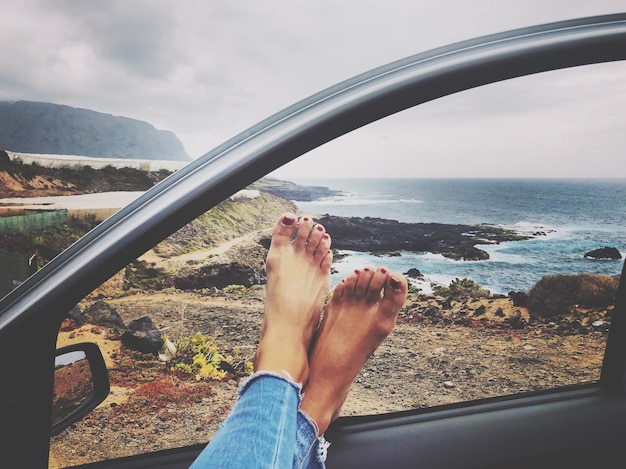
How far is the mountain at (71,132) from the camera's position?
6.86 feet

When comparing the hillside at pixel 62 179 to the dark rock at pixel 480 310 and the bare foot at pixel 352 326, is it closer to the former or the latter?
the bare foot at pixel 352 326

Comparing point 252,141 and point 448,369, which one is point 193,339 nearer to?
point 448,369

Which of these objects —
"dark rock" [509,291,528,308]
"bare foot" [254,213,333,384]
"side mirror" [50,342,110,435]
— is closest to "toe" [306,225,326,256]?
"bare foot" [254,213,333,384]

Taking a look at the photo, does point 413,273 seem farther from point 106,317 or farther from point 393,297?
point 106,317

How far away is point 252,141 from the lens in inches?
23.1

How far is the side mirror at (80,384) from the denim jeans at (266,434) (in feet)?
0.74

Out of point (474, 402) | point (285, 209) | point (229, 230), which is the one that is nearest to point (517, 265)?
point (474, 402)

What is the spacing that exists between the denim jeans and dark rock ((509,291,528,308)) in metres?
1.28

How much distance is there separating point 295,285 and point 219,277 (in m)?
0.74

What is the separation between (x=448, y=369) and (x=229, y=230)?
3.67ft

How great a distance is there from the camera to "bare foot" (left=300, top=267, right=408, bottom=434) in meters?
1.08

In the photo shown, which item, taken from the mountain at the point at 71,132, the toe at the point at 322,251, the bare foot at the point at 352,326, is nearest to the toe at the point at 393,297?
the bare foot at the point at 352,326

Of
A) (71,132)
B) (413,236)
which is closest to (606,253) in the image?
(413,236)

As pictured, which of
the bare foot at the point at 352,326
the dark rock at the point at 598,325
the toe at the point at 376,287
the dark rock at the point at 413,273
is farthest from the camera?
the dark rock at the point at 413,273
